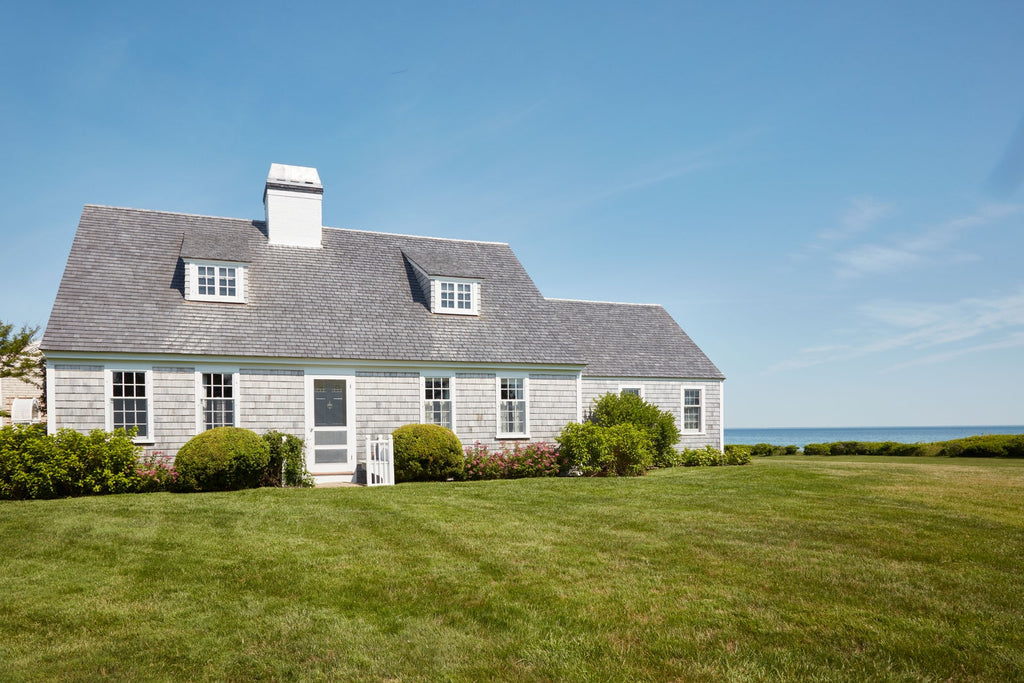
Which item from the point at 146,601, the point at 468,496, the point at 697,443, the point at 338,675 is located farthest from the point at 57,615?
the point at 697,443

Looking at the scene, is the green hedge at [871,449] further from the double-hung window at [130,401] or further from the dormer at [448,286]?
the double-hung window at [130,401]

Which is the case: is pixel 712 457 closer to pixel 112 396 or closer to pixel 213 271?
pixel 213 271

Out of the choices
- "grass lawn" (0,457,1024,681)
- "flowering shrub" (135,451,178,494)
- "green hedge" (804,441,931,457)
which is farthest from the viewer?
"green hedge" (804,441,931,457)

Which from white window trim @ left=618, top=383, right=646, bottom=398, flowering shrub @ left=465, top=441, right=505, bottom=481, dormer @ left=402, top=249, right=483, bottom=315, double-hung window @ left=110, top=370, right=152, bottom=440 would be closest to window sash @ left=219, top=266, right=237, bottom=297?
double-hung window @ left=110, top=370, right=152, bottom=440

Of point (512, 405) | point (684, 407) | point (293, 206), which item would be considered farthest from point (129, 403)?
point (684, 407)

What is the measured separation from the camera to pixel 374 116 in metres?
15.1

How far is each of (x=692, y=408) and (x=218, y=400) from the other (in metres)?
16.5

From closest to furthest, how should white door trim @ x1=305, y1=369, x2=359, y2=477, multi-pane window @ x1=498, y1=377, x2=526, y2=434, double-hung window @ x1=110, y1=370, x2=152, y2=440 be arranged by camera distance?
1. double-hung window @ x1=110, y1=370, x2=152, y2=440
2. white door trim @ x1=305, y1=369, x2=359, y2=477
3. multi-pane window @ x1=498, y1=377, x2=526, y2=434

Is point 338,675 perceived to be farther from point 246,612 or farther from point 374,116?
point 374,116

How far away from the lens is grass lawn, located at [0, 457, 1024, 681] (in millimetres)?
4754

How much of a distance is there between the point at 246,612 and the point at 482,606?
2.12m

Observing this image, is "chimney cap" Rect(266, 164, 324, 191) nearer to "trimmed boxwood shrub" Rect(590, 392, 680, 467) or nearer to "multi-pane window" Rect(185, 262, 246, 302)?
"multi-pane window" Rect(185, 262, 246, 302)

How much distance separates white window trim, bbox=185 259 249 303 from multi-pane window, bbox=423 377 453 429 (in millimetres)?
5371

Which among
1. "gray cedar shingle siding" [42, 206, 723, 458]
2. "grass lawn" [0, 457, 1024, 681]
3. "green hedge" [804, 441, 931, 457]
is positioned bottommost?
"green hedge" [804, 441, 931, 457]
